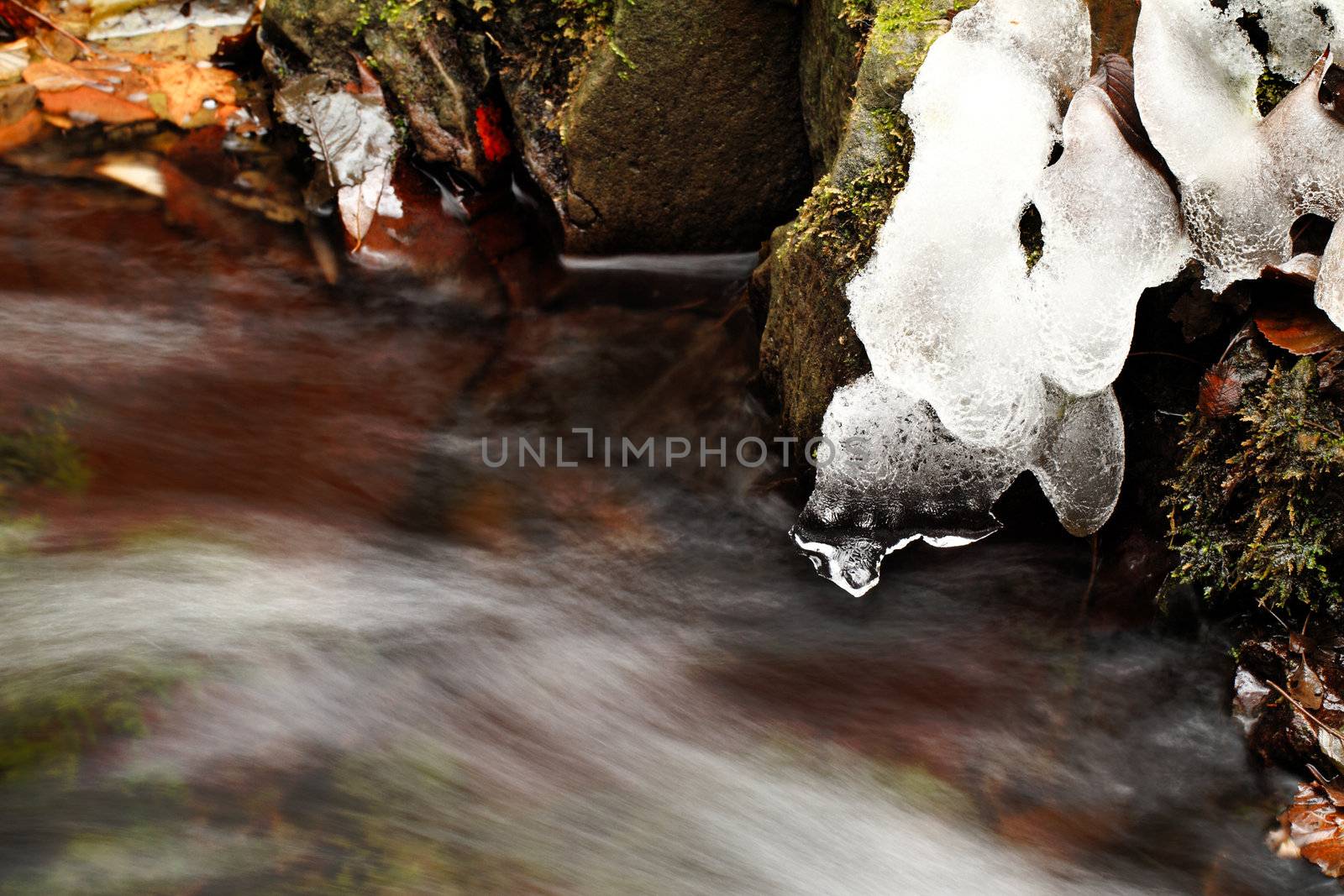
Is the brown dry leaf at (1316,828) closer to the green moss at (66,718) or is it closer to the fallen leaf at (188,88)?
the green moss at (66,718)

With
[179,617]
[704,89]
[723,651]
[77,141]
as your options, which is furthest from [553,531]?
[77,141]

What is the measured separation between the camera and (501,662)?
231cm

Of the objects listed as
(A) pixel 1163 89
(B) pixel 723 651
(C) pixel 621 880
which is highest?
(A) pixel 1163 89

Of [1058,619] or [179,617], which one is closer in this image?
[179,617]

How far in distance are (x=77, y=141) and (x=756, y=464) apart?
2.74m

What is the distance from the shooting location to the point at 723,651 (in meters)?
2.39

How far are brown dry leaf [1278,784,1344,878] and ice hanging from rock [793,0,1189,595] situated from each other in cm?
83

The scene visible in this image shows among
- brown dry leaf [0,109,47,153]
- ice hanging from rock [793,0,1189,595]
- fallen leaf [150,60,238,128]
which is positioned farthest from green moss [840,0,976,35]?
brown dry leaf [0,109,47,153]

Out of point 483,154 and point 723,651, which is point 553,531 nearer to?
point 723,651

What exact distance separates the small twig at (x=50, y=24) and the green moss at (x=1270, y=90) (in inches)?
155

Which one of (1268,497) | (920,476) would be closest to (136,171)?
(920,476)

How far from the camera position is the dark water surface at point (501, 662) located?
1.88 metres

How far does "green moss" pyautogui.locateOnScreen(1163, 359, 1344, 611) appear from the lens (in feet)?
6.40

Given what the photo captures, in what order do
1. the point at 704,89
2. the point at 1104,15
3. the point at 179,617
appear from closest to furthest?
1. the point at 1104,15
2. the point at 179,617
3. the point at 704,89
